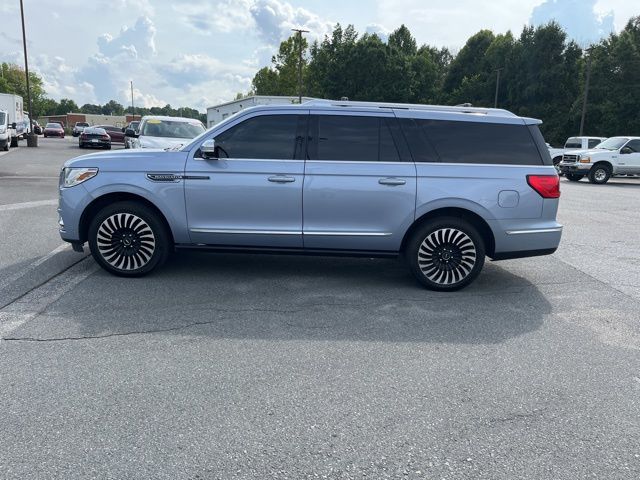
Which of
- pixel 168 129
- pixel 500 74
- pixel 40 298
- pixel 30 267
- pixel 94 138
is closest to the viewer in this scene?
pixel 40 298

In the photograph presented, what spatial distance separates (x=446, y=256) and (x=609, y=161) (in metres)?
20.1

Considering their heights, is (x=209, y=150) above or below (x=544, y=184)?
above

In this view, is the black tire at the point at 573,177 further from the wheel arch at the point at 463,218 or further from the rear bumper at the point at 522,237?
the wheel arch at the point at 463,218

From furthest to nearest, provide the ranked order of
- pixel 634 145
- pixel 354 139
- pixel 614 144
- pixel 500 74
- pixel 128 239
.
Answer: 1. pixel 500 74
2. pixel 614 144
3. pixel 634 145
4. pixel 128 239
5. pixel 354 139

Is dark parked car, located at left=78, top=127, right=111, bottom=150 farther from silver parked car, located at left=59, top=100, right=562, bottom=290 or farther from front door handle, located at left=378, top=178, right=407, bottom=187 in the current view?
front door handle, located at left=378, top=178, right=407, bottom=187

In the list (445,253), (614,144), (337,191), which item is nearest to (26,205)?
(337,191)

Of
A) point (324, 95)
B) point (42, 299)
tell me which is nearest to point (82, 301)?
point (42, 299)

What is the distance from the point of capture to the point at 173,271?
6.14 metres

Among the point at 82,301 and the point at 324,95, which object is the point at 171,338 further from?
the point at 324,95

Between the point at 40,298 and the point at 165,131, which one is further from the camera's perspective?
the point at 165,131

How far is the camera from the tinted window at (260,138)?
5.66 m

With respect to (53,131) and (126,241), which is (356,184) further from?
(53,131)

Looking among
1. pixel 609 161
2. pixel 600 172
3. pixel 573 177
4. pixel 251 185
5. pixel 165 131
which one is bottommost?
pixel 573 177

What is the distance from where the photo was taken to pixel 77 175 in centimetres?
577
